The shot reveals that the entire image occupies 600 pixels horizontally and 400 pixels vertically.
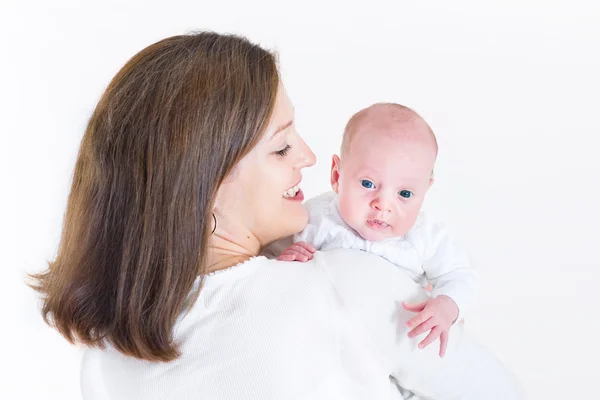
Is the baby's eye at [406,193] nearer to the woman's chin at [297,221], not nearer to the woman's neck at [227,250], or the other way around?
the woman's chin at [297,221]

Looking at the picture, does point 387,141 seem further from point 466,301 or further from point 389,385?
point 389,385

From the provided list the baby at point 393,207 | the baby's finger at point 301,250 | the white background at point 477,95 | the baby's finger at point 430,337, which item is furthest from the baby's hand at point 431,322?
the white background at point 477,95

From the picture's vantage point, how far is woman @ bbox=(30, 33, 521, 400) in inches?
60.2

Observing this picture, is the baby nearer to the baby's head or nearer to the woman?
the baby's head

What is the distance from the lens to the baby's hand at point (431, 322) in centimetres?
158

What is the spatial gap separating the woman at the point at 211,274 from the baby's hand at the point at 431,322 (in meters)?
0.02

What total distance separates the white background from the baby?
1703mm

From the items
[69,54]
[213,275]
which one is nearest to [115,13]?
[69,54]

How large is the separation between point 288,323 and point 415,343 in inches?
10.2

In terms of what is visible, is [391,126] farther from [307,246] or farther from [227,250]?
[227,250]

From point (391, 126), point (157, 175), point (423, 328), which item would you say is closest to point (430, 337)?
point (423, 328)

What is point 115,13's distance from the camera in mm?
3592

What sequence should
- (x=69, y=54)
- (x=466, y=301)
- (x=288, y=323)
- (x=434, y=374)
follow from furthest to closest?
(x=69, y=54) → (x=466, y=301) → (x=434, y=374) → (x=288, y=323)

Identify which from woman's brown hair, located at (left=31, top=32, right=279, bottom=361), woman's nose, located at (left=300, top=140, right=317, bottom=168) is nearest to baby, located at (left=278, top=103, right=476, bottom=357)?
woman's nose, located at (left=300, top=140, right=317, bottom=168)
